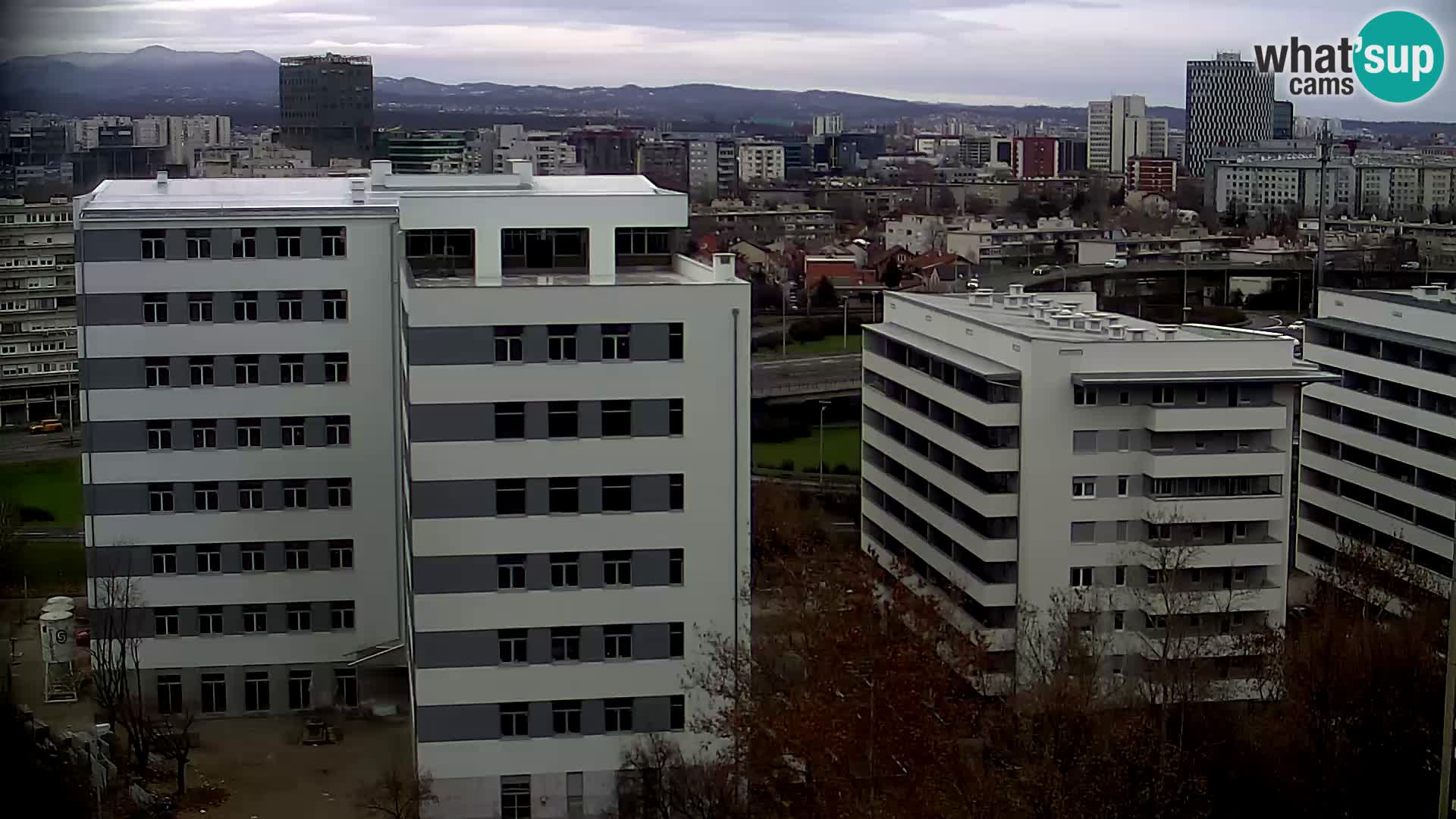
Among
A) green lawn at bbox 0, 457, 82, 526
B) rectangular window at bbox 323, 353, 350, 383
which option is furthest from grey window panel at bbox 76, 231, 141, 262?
green lawn at bbox 0, 457, 82, 526

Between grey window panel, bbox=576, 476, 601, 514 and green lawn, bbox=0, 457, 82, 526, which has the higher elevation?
grey window panel, bbox=576, 476, 601, 514

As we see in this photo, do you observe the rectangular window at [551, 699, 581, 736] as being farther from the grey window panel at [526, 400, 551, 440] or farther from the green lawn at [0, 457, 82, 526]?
the green lawn at [0, 457, 82, 526]

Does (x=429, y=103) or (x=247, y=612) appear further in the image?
(x=429, y=103)

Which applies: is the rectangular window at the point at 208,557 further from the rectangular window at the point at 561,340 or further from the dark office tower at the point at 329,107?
the dark office tower at the point at 329,107

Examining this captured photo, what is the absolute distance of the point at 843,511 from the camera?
8.95m

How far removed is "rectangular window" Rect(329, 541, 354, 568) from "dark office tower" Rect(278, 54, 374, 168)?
33.4 feet

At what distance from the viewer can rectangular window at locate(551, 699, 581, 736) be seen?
15.3 ft

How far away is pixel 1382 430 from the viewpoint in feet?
23.4

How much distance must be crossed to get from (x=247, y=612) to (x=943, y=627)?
2369mm

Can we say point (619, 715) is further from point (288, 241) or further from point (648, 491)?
point (288, 241)

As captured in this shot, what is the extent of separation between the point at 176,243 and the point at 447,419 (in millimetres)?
1696

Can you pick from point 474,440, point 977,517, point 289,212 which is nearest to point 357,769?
point 474,440

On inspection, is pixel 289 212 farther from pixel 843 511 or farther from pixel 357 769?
pixel 843 511

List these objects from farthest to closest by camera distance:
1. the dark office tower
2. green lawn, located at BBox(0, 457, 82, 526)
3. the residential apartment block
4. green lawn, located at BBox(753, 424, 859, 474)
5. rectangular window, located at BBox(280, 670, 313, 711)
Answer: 1. the dark office tower
2. the residential apartment block
3. green lawn, located at BBox(753, 424, 859, 474)
4. green lawn, located at BBox(0, 457, 82, 526)
5. rectangular window, located at BBox(280, 670, 313, 711)
